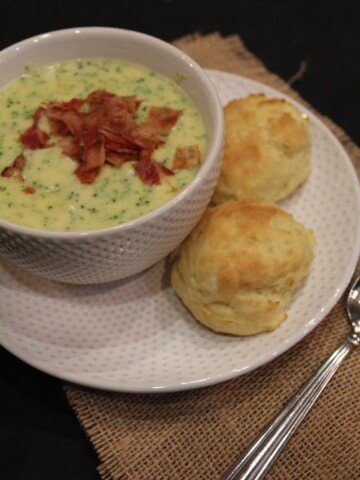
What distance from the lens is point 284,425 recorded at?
150 centimetres

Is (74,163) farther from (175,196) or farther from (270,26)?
(270,26)

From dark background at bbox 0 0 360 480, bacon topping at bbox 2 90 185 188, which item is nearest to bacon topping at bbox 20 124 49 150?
bacon topping at bbox 2 90 185 188

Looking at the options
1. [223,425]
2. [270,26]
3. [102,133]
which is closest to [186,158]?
[102,133]

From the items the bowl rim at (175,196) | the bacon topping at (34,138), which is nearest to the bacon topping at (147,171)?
the bowl rim at (175,196)

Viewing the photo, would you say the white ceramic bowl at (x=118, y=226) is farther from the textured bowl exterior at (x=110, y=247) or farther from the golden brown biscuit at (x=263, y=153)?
the golden brown biscuit at (x=263, y=153)

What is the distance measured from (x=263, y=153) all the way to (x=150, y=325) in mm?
612

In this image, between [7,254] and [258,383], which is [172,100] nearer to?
[7,254]

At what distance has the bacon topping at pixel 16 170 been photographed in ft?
5.12

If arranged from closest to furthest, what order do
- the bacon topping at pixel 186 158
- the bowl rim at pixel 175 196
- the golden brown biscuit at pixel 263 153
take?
the bowl rim at pixel 175 196
the bacon topping at pixel 186 158
the golden brown biscuit at pixel 263 153

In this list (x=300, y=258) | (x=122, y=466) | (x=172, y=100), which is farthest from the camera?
(x=172, y=100)

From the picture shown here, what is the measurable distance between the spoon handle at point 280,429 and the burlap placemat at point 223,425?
0.04 meters

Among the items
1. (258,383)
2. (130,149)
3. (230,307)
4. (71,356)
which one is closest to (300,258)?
(230,307)

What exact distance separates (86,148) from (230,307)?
22.1 inches

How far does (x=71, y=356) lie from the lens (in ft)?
5.04
